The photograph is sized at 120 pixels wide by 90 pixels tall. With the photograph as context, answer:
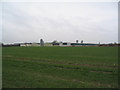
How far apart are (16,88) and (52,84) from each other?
1.79 metres

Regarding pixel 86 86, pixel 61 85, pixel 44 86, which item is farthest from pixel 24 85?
pixel 86 86

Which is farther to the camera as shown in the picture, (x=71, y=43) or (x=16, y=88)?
(x=71, y=43)

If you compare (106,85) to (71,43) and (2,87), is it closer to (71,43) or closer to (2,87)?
(2,87)

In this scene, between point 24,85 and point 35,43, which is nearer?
point 24,85

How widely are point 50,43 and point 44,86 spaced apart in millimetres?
176050

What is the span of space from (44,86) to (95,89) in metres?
2.47

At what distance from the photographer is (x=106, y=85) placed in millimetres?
7547

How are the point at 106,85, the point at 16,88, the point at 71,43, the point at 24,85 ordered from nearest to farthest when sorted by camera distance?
the point at 16,88 < the point at 24,85 < the point at 106,85 < the point at 71,43

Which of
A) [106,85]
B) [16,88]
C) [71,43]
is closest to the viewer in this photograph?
[16,88]

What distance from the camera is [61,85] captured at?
23.6 ft

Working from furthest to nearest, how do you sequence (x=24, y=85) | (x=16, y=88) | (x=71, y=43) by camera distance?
(x=71, y=43), (x=24, y=85), (x=16, y=88)

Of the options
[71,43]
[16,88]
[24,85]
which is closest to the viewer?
[16,88]

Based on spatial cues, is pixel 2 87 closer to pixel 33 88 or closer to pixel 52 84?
pixel 33 88

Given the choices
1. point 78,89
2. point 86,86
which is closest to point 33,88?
point 78,89
